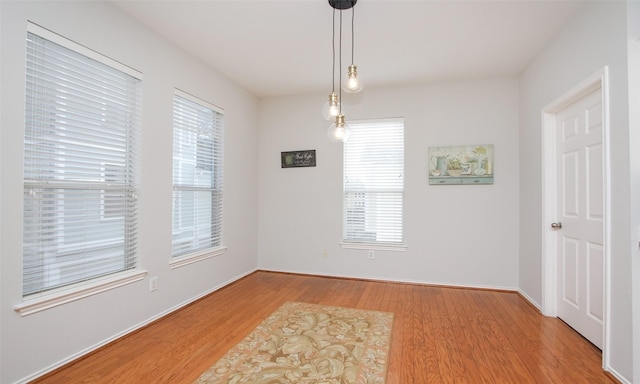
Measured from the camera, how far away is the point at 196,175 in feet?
11.5

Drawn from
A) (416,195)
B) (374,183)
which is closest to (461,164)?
(416,195)

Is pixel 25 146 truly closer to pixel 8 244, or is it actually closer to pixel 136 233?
pixel 8 244

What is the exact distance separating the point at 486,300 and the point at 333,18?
358 cm

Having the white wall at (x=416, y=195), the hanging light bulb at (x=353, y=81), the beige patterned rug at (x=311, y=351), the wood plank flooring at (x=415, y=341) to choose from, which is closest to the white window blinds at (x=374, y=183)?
the white wall at (x=416, y=195)

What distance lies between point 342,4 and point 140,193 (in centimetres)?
248

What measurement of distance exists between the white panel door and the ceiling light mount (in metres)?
2.16

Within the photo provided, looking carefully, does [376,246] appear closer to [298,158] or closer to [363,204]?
[363,204]

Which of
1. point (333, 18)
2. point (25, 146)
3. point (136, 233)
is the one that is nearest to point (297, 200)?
point (136, 233)

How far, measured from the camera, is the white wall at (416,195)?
3.84 m

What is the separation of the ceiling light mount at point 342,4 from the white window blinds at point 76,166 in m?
1.95

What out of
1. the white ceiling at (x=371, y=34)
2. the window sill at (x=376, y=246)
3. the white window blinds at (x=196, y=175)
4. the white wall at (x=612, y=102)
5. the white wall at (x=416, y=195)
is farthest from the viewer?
the window sill at (x=376, y=246)

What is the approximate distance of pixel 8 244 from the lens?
71.1 inches

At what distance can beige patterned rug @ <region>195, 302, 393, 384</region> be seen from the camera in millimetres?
1973

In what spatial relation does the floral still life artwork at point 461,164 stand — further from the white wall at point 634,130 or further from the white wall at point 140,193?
the white wall at point 140,193
